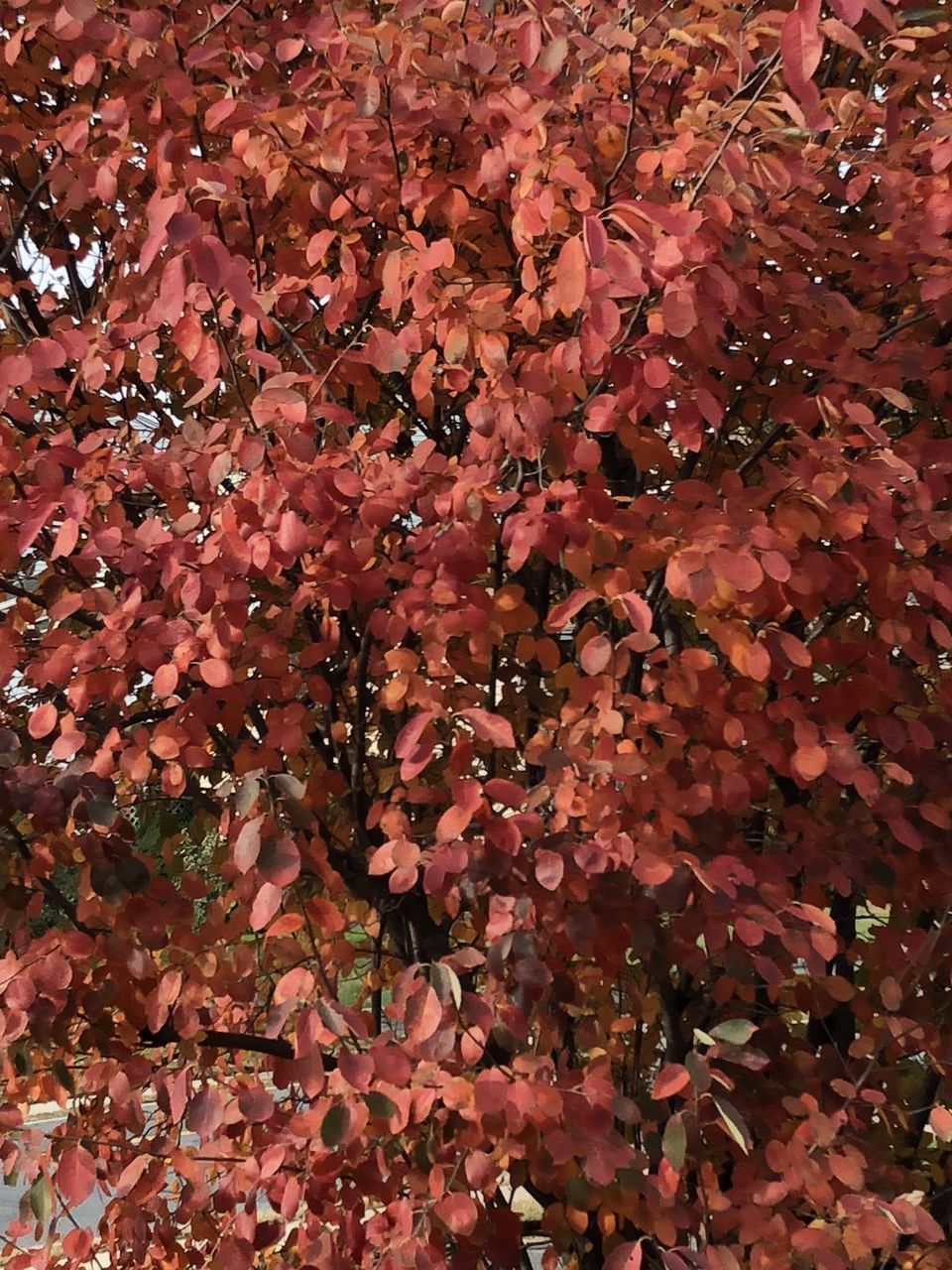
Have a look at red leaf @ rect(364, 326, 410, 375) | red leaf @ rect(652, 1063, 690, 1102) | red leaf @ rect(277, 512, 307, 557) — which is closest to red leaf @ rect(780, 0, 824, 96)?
red leaf @ rect(364, 326, 410, 375)

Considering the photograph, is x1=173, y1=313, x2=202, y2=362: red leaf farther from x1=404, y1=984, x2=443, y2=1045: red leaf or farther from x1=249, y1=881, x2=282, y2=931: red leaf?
x1=404, y1=984, x2=443, y2=1045: red leaf

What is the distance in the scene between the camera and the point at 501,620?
2.16m

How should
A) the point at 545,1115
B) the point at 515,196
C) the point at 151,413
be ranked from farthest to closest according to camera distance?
the point at 151,413 < the point at 515,196 < the point at 545,1115

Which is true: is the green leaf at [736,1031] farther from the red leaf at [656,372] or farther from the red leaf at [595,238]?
the red leaf at [595,238]

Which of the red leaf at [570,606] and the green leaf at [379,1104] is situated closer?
the green leaf at [379,1104]

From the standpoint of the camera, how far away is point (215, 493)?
210 cm

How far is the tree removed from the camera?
1.76 m

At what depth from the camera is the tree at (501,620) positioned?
1.76 metres

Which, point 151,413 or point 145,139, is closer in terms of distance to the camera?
point 145,139

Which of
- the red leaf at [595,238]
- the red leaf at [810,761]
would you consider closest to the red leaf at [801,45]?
the red leaf at [595,238]

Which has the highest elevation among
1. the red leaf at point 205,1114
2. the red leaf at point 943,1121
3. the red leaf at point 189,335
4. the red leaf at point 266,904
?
the red leaf at point 189,335

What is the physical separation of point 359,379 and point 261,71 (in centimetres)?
77

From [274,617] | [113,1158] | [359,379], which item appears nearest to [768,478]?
[359,379]

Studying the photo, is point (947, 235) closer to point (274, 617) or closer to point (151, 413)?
point (274, 617)
